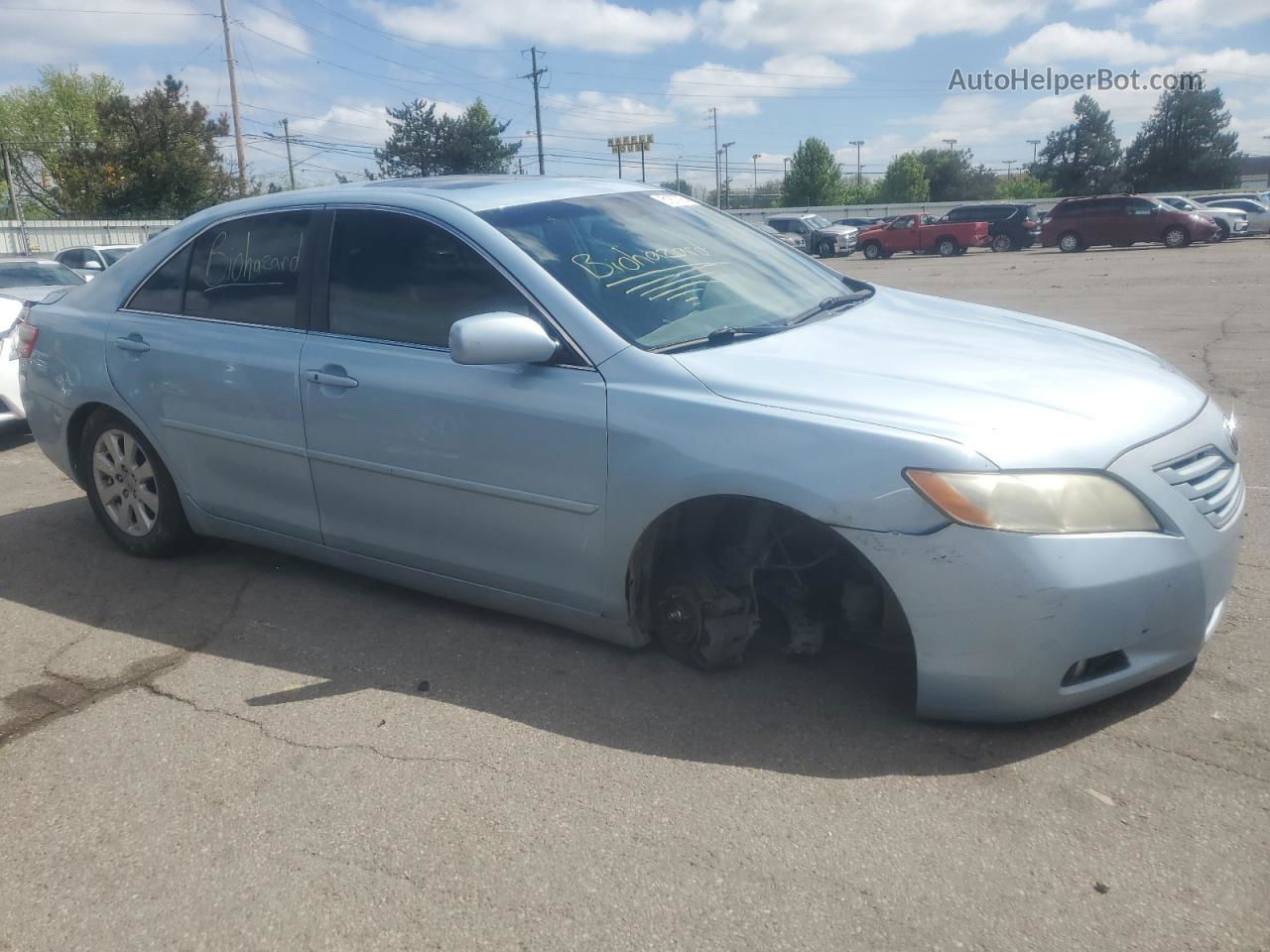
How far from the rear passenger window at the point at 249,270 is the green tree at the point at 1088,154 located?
2743 inches

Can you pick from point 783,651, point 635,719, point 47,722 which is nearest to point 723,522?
point 783,651

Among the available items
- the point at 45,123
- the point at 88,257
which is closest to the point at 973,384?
the point at 88,257

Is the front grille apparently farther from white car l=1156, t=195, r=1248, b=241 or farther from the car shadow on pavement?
white car l=1156, t=195, r=1248, b=241

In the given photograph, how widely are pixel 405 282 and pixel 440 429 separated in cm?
63

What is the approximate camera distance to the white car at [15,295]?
25.7ft

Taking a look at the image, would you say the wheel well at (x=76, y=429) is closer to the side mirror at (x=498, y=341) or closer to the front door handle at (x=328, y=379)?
the front door handle at (x=328, y=379)

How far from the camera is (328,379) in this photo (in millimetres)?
4047

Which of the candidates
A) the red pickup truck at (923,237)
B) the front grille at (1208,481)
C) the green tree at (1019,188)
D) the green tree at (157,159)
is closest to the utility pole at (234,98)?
the green tree at (157,159)

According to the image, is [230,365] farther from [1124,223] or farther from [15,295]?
[1124,223]

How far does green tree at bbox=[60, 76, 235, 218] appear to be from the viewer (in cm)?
4188

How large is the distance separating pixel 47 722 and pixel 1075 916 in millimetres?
3108

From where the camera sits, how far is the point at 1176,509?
2982 millimetres

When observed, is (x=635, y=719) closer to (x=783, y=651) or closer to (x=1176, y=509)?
(x=783, y=651)

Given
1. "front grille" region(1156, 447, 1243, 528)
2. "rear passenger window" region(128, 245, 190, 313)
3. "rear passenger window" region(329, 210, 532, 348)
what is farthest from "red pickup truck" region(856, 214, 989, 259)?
"front grille" region(1156, 447, 1243, 528)
